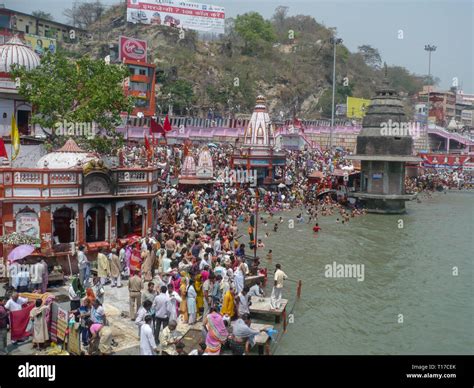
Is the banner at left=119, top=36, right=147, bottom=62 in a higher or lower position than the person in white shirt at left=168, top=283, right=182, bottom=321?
higher

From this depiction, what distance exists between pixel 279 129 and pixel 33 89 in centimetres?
3301

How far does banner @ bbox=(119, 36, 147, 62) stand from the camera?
5666cm

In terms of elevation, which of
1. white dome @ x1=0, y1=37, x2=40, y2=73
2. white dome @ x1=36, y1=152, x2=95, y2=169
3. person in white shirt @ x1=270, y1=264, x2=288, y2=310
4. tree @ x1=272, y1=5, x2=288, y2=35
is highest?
tree @ x1=272, y1=5, x2=288, y2=35

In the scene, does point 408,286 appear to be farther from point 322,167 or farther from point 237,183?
point 322,167

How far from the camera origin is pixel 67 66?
24.3 meters

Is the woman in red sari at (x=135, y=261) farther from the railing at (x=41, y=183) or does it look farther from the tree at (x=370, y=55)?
the tree at (x=370, y=55)

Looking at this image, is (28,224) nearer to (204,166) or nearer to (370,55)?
(204,166)

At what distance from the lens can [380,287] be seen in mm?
19000

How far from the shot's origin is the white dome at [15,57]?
26.2m

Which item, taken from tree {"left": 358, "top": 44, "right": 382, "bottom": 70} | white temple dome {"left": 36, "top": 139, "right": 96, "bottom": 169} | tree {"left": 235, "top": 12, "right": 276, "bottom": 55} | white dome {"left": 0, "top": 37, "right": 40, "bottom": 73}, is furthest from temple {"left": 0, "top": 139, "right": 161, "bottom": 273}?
tree {"left": 358, "top": 44, "right": 382, "bottom": 70}

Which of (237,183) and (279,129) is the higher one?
(279,129)

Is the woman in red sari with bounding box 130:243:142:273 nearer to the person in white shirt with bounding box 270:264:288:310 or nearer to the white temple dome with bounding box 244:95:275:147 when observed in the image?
the person in white shirt with bounding box 270:264:288:310

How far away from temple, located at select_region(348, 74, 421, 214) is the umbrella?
2687 centimetres
